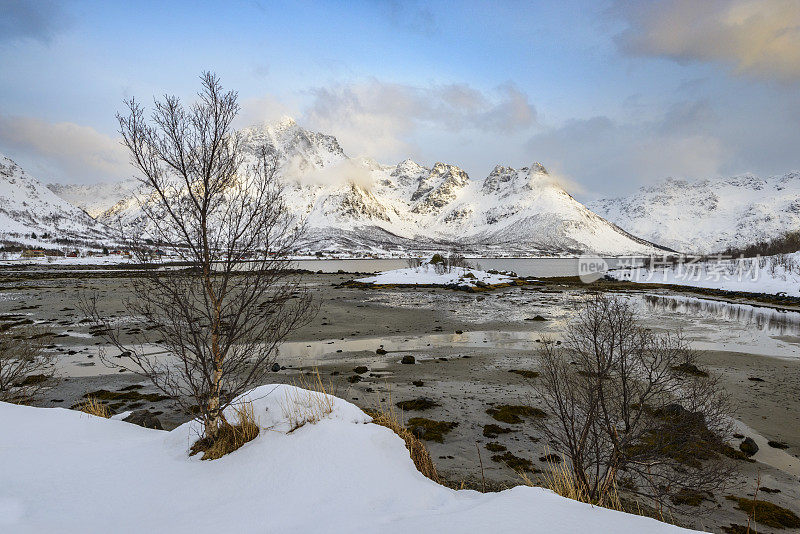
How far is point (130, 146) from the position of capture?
17.4 feet

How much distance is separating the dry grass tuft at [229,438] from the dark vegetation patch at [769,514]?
8811 millimetres

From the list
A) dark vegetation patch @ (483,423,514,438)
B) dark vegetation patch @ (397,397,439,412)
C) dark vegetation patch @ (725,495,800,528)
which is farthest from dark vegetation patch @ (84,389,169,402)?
dark vegetation patch @ (725,495,800,528)

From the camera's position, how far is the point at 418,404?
12102mm

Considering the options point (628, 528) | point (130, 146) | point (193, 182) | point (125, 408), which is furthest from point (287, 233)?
point (125, 408)

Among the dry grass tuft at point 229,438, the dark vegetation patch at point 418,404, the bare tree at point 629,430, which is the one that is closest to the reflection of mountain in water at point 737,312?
the bare tree at point 629,430

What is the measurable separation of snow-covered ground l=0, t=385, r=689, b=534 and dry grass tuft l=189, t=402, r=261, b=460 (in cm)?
19

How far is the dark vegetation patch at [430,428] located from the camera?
988 cm

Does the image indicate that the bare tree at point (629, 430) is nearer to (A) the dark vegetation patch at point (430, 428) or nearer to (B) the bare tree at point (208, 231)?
(A) the dark vegetation patch at point (430, 428)

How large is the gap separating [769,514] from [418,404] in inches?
321

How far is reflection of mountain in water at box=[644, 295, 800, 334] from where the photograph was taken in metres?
27.2

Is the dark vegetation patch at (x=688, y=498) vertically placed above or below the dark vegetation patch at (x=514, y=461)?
above

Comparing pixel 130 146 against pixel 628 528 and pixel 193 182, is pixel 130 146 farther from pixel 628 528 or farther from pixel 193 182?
pixel 628 528

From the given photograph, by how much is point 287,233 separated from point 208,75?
2.64m

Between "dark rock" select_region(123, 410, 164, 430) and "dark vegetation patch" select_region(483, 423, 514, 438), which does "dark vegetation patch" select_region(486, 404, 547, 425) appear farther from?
"dark rock" select_region(123, 410, 164, 430)
